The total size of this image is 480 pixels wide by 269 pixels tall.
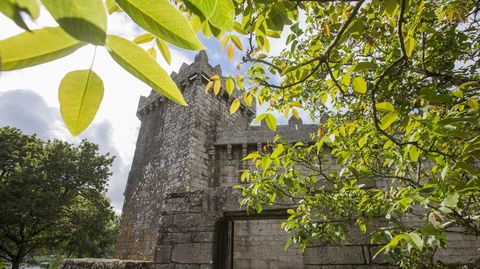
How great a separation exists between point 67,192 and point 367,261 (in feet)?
61.2

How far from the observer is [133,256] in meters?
10.4

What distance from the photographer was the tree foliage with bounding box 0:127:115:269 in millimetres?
14781

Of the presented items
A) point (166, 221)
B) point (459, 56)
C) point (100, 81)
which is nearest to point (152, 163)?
point (166, 221)

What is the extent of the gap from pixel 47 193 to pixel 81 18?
18347 millimetres

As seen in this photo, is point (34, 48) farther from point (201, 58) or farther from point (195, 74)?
point (201, 58)

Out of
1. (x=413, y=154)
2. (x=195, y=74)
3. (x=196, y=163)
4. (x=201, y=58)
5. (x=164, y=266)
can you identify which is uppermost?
(x=201, y=58)

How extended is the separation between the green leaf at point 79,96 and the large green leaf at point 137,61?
66mm

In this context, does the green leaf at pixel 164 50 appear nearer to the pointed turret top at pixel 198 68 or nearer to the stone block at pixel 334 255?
the stone block at pixel 334 255

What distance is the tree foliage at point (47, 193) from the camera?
14781mm

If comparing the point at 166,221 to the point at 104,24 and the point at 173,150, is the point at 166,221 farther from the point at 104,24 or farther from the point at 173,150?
the point at 173,150

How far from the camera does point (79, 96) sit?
41 centimetres

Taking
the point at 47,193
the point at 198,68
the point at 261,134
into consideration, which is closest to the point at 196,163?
the point at 261,134

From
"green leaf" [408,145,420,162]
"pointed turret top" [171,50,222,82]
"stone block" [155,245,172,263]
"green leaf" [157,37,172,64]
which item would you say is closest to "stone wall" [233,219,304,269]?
"stone block" [155,245,172,263]

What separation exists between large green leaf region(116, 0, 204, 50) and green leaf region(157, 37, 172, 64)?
41 centimetres
